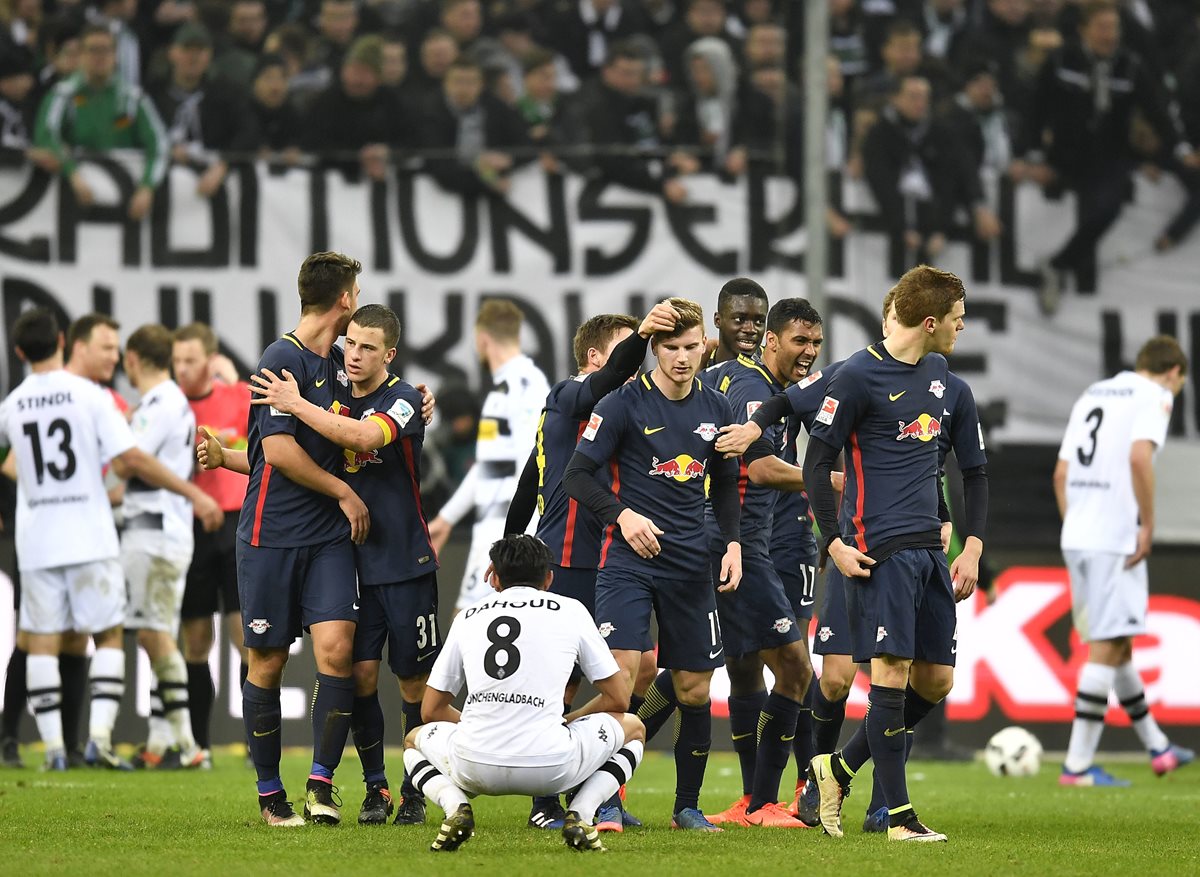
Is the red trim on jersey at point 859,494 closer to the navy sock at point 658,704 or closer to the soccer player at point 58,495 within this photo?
the navy sock at point 658,704

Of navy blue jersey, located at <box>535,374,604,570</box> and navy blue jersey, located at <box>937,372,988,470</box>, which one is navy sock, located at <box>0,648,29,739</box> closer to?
navy blue jersey, located at <box>535,374,604,570</box>

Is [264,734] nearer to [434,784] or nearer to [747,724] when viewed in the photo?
[434,784]

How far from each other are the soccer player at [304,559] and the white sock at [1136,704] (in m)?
5.67

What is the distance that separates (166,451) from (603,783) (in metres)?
4.98

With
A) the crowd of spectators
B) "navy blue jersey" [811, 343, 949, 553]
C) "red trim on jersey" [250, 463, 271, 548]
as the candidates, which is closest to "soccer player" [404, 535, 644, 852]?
"red trim on jersey" [250, 463, 271, 548]

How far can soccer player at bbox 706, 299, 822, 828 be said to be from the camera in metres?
7.85

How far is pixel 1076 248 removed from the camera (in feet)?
44.9

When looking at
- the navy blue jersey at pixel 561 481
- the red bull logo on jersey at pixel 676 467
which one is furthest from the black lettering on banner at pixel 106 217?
the red bull logo on jersey at pixel 676 467

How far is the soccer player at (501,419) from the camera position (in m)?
10.9

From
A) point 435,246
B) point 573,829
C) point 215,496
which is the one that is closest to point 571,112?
point 435,246

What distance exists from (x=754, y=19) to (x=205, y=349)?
17.2 feet

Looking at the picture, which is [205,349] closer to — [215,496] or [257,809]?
[215,496]

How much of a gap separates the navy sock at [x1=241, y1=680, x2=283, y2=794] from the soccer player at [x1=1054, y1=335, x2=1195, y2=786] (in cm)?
546

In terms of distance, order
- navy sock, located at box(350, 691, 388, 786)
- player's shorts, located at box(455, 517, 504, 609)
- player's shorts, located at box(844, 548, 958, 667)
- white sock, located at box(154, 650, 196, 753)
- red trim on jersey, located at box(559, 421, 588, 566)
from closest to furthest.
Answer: player's shorts, located at box(844, 548, 958, 667), navy sock, located at box(350, 691, 388, 786), red trim on jersey, located at box(559, 421, 588, 566), white sock, located at box(154, 650, 196, 753), player's shorts, located at box(455, 517, 504, 609)
